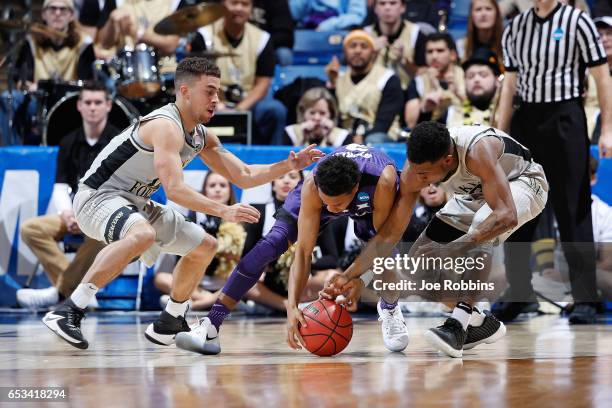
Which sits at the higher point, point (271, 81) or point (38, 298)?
point (271, 81)

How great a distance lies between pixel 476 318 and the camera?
5.29 metres

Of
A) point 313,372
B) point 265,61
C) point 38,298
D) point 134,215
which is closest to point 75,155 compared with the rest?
point 38,298

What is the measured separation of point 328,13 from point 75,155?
3.77 metres

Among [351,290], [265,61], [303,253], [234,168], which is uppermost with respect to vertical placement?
[265,61]

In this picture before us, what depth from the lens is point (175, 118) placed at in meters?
5.36

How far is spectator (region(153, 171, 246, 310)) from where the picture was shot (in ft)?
24.8

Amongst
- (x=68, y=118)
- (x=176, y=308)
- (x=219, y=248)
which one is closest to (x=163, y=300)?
(x=219, y=248)

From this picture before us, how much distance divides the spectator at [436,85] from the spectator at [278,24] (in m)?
1.55

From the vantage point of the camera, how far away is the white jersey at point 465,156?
4965mm

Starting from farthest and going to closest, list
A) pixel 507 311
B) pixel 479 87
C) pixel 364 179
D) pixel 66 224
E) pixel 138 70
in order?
pixel 138 70 < pixel 479 87 < pixel 66 224 < pixel 507 311 < pixel 364 179

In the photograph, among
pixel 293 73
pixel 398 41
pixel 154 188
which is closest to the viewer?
pixel 154 188

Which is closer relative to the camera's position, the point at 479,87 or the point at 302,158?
the point at 302,158

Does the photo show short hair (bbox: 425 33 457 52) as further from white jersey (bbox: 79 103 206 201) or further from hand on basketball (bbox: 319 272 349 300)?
hand on basketball (bbox: 319 272 349 300)

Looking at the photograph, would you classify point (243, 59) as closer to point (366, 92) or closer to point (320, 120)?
point (366, 92)
